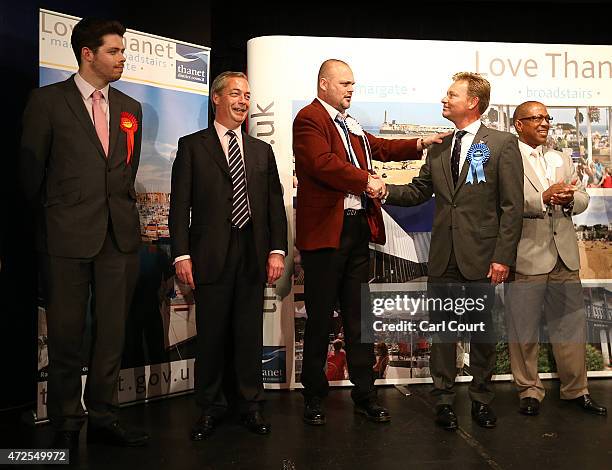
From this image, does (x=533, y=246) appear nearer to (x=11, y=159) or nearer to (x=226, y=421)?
(x=226, y=421)

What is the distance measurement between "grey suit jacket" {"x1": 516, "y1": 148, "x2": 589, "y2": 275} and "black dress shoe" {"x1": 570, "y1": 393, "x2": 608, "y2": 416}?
72cm

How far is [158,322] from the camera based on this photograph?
407 cm

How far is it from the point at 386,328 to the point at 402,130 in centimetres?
123

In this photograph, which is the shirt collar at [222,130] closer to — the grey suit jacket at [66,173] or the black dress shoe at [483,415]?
the grey suit jacket at [66,173]

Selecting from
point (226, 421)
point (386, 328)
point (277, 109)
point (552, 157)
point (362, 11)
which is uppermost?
point (362, 11)

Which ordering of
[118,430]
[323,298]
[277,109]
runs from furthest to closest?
[277,109], [323,298], [118,430]

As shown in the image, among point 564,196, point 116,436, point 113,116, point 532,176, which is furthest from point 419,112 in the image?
point 116,436

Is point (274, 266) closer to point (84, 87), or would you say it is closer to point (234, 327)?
point (234, 327)

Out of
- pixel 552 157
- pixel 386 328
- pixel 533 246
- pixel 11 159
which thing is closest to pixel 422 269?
pixel 386 328

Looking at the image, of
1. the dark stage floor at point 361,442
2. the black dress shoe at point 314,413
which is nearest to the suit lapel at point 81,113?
the dark stage floor at point 361,442

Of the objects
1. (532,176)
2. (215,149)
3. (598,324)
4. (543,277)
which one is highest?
(215,149)

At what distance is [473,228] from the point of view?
3.49 meters

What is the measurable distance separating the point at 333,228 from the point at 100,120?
1230 mm

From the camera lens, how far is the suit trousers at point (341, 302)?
3539mm
